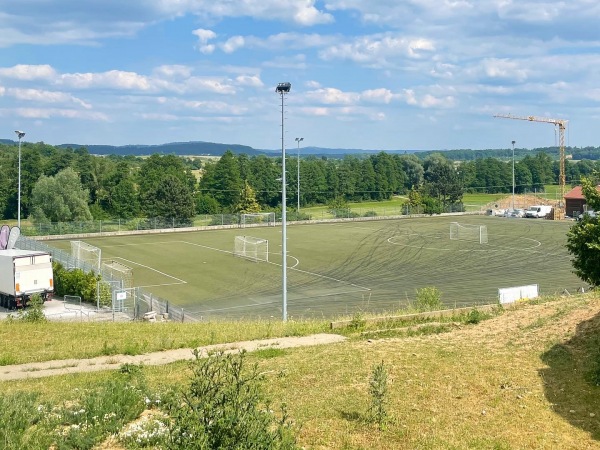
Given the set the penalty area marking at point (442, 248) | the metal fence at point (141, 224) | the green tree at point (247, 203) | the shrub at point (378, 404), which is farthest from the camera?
the green tree at point (247, 203)

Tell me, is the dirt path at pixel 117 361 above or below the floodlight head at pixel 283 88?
below

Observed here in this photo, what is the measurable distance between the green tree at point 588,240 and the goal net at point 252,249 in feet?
112

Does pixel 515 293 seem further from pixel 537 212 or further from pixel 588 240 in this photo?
pixel 537 212

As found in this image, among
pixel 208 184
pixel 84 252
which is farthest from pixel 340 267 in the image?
pixel 208 184

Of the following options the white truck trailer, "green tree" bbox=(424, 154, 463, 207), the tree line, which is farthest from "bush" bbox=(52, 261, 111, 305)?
"green tree" bbox=(424, 154, 463, 207)

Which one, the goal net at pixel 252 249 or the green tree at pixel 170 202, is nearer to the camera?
the goal net at pixel 252 249

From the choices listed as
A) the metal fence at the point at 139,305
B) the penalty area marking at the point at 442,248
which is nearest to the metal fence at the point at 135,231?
the metal fence at the point at 139,305

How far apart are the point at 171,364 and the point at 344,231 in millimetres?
60530

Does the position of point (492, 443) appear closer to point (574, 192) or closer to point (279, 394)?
point (279, 394)

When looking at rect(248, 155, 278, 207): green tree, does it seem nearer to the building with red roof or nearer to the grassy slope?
the building with red roof

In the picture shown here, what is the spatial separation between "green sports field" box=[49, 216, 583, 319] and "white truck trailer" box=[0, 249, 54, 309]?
290 inches

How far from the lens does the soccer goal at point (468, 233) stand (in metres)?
63.6

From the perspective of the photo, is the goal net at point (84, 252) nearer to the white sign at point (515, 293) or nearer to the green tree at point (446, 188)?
the white sign at point (515, 293)

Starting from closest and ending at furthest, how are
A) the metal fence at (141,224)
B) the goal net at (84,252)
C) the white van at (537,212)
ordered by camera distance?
the goal net at (84,252)
the metal fence at (141,224)
the white van at (537,212)
